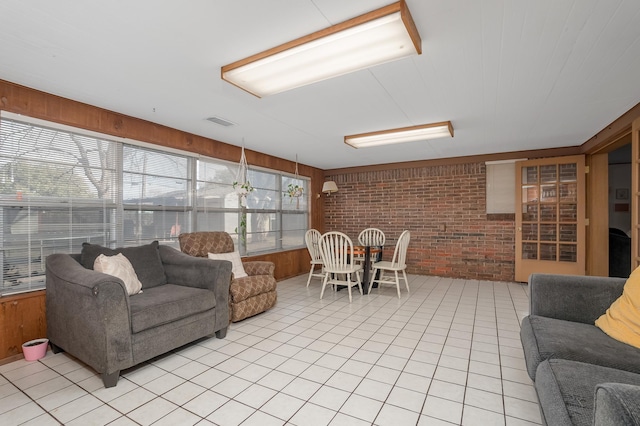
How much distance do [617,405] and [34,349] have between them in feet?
11.8

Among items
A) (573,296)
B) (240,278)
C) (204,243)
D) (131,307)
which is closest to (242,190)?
(204,243)

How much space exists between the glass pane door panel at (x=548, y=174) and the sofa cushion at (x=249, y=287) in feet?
15.6

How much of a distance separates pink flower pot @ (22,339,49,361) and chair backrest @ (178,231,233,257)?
143cm

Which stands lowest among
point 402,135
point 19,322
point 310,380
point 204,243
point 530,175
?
point 310,380

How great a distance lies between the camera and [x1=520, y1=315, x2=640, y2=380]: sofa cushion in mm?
1476

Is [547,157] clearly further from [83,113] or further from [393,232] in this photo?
[83,113]

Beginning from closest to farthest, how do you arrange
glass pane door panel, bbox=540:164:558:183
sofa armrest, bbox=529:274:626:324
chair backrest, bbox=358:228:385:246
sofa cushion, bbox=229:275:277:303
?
sofa armrest, bbox=529:274:626:324 → sofa cushion, bbox=229:275:277:303 → glass pane door panel, bbox=540:164:558:183 → chair backrest, bbox=358:228:385:246

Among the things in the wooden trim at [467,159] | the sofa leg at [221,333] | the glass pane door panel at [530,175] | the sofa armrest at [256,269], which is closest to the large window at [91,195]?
the sofa armrest at [256,269]

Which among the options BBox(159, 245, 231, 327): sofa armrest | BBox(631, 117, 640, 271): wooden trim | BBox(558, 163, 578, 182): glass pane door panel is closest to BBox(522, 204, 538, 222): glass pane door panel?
BBox(558, 163, 578, 182): glass pane door panel

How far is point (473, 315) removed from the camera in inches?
141

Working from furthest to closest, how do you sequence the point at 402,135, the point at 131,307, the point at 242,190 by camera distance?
the point at 242,190 → the point at 402,135 → the point at 131,307

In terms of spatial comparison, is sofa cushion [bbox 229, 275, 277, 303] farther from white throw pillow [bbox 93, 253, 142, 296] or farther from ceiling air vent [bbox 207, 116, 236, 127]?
ceiling air vent [bbox 207, 116, 236, 127]

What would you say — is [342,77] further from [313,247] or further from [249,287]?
[313,247]

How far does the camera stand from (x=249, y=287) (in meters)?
3.41
